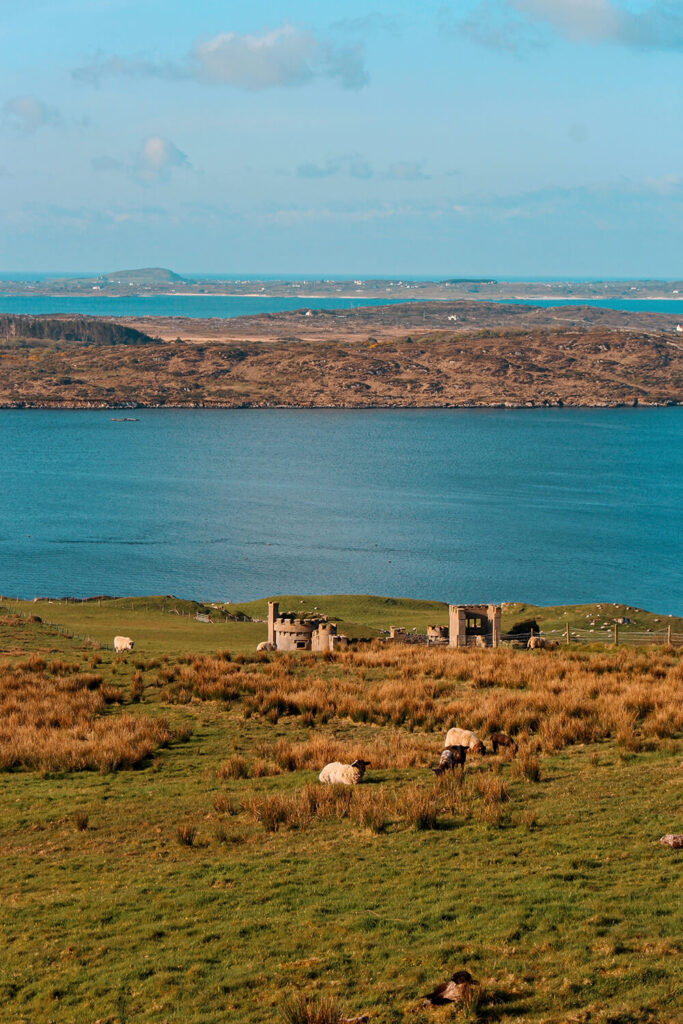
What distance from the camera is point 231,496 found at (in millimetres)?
109625

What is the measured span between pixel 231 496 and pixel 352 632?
74.3 meters

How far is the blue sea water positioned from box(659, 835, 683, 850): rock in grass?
57.4m

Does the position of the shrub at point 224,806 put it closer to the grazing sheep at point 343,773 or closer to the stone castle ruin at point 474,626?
the grazing sheep at point 343,773

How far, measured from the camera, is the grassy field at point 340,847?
8.49m

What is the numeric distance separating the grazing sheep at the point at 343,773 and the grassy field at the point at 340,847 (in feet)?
0.86

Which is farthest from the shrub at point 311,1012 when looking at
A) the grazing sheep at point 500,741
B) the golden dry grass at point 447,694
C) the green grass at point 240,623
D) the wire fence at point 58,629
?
the wire fence at point 58,629

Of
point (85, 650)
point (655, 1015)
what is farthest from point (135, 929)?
point (85, 650)

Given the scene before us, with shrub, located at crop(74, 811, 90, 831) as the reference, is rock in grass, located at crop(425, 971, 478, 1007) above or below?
above

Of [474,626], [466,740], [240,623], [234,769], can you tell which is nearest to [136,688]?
[234,769]

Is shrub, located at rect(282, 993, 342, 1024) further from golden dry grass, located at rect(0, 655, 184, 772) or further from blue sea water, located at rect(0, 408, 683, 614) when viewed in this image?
blue sea water, located at rect(0, 408, 683, 614)

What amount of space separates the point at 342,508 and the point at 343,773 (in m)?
88.7

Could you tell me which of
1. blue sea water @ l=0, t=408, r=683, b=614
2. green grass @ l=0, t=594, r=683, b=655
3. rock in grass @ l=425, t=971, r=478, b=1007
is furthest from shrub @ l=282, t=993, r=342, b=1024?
blue sea water @ l=0, t=408, r=683, b=614

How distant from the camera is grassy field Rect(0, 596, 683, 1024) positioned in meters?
8.49

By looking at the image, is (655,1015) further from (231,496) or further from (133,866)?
(231,496)
